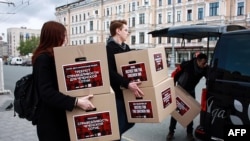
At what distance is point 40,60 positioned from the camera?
237 centimetres

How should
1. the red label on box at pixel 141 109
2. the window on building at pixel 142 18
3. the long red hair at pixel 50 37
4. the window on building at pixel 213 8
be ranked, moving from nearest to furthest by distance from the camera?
the long red hair at pixel 50 37, the red label on box at pixel 141 109, the window on building at pixel 213 8, the window on building at pixel 142 18

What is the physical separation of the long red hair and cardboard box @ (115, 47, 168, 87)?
2.83 feet

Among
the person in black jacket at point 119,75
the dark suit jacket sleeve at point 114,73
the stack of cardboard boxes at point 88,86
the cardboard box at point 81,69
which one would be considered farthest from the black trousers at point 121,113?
the cardboard box at point 81,69

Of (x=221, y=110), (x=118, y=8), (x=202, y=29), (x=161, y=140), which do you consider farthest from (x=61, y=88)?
(x=118, y=8)

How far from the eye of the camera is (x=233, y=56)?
3.29 meters

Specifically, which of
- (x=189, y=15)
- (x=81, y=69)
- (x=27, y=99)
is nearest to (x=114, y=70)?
(x=81, y=69)

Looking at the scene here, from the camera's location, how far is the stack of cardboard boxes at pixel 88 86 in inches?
96.0

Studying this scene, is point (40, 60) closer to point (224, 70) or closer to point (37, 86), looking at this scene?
point (37, 86)

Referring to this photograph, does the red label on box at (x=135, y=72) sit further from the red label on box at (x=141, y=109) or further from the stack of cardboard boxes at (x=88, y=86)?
the stack of cardboard boxes at (x=88, y=86)

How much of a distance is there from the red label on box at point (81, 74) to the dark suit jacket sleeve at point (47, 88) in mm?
126

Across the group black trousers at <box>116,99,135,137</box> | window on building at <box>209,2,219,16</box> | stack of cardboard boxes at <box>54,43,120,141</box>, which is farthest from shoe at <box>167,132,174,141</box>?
window on building at <box>209,2,219,16</box>

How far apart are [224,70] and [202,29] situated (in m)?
1.22

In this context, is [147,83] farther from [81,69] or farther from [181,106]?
[181,106]

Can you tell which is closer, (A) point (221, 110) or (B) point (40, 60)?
(B) point (40, 60)
